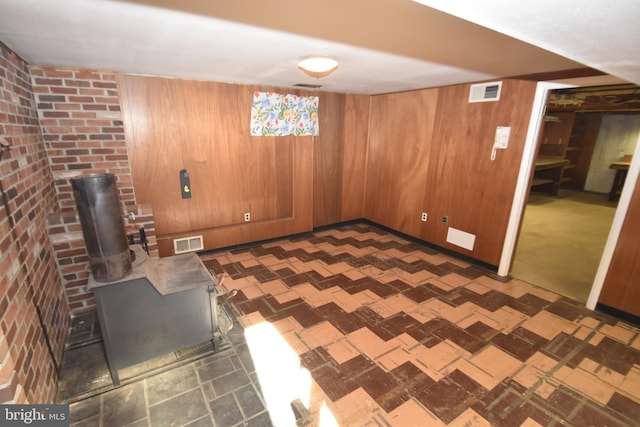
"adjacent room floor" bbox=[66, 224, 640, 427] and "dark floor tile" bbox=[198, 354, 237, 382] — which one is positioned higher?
"adjacent room floor" bbox=[66, 224, 640, 427]

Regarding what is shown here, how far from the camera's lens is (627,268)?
242 centimetres

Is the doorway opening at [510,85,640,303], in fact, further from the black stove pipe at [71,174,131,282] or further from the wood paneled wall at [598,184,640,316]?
the black stove pipe at [71,174,131,282]

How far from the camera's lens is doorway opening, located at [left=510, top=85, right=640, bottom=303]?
3.42 m

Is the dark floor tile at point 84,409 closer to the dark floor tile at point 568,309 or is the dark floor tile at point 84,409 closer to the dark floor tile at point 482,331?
the dark floor tile at point 482,331

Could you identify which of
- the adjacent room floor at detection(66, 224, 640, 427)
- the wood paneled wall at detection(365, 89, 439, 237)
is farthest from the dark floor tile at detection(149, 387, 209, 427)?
the wood paneled wall at detection(365, 89, 439, 237)

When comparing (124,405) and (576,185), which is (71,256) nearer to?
(124,405)

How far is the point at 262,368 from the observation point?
6.31 feet

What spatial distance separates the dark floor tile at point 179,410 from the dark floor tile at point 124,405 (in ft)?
0.25

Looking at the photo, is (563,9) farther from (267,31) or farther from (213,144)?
(213,144)

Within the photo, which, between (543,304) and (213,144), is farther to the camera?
(213,144)

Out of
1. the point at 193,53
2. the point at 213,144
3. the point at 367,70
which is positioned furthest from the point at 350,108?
the point at 193,53

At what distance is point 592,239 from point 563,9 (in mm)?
5172

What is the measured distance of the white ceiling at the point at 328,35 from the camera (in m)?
0.89

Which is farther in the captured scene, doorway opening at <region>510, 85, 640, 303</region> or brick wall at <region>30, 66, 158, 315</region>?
doorway opening at <region>510, 85, 640, 303</region>
